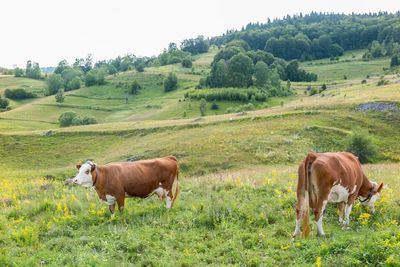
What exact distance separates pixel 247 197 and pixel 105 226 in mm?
4658

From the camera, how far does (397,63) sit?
123062mm

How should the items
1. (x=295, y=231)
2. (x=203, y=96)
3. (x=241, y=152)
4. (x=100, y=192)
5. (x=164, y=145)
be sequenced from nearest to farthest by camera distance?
(x=295, y=231) → (x=100, y=192) → (x=241, y=152) → (x=164, y=145) → (x=203, y=96)

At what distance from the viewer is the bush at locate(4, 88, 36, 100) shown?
5619 inches

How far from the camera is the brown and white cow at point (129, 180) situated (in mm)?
12703

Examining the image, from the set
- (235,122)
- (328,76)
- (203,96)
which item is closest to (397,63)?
(328,76)

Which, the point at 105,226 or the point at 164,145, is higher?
the point at 105,226

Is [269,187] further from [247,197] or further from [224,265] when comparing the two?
[224,265]

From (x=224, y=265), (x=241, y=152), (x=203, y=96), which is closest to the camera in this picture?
(x=224, y=265)

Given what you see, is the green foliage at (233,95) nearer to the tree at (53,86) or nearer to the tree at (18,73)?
the tree at (53,86)

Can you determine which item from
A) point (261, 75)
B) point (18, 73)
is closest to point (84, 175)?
point (261, 75)

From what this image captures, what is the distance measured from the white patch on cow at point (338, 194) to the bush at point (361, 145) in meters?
27.6

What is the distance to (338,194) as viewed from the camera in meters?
10.7

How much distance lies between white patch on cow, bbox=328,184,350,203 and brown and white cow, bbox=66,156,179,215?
16.6 ft

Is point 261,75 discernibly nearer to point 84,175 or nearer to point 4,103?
point 4,103
